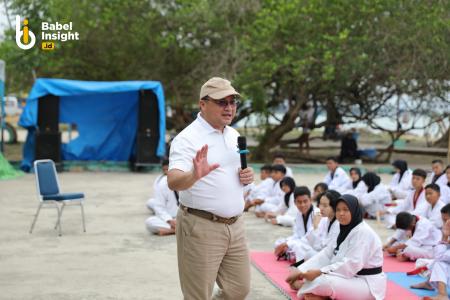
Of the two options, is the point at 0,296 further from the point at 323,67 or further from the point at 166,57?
the point at 166,57

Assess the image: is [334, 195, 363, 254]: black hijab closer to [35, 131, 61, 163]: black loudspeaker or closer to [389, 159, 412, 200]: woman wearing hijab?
[389, 159, 412, 200]: woman wearing hijab

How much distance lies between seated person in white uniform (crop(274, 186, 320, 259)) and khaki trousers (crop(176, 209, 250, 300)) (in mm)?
2995

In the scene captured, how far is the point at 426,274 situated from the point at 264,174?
15.8 ft

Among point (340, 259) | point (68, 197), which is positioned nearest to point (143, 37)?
point (68, 197)

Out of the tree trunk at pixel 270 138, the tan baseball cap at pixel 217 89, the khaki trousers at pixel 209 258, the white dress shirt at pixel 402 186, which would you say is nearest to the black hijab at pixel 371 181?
the white dress shirt at pixel 402 186

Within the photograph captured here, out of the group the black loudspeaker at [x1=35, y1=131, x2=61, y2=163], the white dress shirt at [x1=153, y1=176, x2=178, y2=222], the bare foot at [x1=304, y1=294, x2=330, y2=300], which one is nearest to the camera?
the bare foot at [x1=304, y1=294, x2=330, y2=300]

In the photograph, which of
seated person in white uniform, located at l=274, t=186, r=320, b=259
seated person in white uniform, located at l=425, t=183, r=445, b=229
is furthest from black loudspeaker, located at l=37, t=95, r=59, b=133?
seated person in white uniform, located at l=425, t=183, r=445, b=229

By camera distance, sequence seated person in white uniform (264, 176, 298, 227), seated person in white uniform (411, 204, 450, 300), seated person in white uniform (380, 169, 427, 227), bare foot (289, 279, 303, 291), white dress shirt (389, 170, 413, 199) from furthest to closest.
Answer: white dress shirt (389, 170, 413, 199) < seated person in white uniform (264, 176, 298, 227) < seated person in white uniform (380, 169, 427, 227) < bare foot (289, 279, 303, 291) < seated person in white uniform (411, 204, 450, 300)

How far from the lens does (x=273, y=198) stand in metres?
9.89

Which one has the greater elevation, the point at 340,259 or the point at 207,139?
the point at 207,139

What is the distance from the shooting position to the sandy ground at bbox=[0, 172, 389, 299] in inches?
229

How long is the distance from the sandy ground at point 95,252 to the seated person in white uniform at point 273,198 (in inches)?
8.1

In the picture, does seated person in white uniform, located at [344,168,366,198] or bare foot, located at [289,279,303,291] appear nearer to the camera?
bare foot, located at [289,279,303,291]

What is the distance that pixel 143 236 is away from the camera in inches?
328
